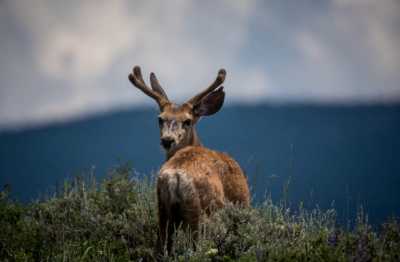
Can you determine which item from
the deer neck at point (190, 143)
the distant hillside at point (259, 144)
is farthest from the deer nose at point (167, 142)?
the distant hillside at point (259, 144)

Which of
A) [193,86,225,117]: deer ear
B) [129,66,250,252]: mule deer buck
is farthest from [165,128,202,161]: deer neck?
[193,86,225,117]: deer ear

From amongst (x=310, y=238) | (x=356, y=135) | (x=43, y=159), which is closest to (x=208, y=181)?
(x=310, y=238)

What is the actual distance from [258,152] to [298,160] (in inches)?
169

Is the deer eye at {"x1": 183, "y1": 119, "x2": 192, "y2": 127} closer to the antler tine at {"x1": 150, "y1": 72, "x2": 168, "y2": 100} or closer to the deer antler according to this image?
the deer antler

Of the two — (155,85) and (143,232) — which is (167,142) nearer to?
(143,232)

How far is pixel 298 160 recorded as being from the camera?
76188 mm

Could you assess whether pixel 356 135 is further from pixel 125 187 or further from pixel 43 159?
pixel 125 187

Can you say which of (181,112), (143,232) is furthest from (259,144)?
(143,232)

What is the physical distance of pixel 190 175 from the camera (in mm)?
11023

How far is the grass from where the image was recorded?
33.3 ft

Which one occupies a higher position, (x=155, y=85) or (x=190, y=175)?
(x=155, y=85)

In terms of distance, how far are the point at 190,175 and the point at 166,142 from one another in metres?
1.53

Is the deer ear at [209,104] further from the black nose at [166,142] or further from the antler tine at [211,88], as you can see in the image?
the black nose at [166,142]

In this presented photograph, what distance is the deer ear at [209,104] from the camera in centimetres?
1317
